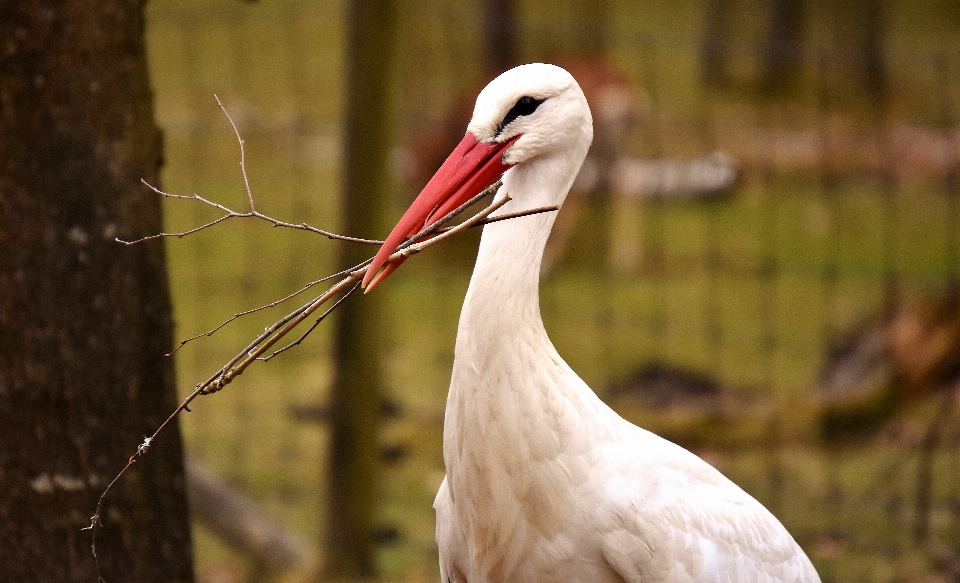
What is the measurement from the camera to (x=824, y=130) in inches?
247

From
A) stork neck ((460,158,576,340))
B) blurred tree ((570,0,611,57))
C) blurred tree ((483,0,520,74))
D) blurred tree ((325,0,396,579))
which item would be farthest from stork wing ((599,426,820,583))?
blurred tree ((570,0,611,57))

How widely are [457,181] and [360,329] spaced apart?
1.56 metres

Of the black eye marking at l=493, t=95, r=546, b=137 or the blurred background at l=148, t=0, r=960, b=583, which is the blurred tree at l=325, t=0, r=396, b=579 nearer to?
the blurred background at l=148, t=0, r=960, b=583

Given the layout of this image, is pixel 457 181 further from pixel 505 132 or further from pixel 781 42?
pixel 781 42

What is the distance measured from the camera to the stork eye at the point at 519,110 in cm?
171

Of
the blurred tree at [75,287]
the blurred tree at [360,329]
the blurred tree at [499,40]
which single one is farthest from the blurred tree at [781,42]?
the blurred tree at [75,287]

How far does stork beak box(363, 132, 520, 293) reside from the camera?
5.34 ft

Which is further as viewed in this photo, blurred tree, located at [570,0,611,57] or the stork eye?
blurred tree, located at [570,0,611,57]

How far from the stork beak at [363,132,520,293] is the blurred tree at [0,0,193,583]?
55 cm

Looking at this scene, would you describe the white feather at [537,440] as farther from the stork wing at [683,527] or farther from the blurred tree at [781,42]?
the blurred tree at [781,42]

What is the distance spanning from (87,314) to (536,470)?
0.80 metres

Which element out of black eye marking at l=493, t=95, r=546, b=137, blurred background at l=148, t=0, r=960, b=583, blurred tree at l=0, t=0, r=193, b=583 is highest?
black eye marking at l=493, t=95, r=546, b=137

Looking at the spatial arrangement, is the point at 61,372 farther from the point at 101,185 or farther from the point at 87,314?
the point at 101,185

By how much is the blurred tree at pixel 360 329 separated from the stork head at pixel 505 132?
4.29 ft
